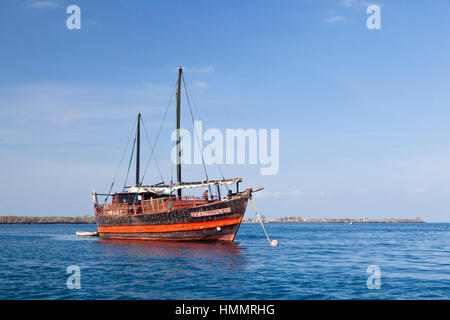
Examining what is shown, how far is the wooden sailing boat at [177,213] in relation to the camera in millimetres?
33781

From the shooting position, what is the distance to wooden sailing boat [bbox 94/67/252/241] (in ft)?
111

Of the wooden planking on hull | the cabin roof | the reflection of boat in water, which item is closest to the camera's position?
the reflection of boat in water

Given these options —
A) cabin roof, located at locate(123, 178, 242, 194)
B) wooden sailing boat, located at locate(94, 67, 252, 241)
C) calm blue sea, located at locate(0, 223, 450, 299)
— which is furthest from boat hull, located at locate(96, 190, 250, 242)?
calm blue sea, located at locate(0, 223, 450, 299)

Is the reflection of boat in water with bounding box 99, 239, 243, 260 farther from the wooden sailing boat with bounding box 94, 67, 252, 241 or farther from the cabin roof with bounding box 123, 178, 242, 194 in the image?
the cabin roof with bounding box 123, 178, 242, 194

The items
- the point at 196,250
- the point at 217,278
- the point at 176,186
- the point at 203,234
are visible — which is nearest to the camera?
the point at 217,278

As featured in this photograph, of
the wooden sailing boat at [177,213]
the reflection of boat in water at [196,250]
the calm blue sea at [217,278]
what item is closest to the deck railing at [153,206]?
the wooden sailing boat at [177,213]

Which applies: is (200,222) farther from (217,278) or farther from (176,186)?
(217,278)

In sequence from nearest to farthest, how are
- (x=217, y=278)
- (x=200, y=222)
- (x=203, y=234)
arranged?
(x=217, y=278) < (x=200, y=222) < (x=203, y=234)

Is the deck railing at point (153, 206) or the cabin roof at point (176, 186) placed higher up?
the cabin roof at point (176, 186)

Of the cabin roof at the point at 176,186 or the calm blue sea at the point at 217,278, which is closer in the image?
the calm blue sea at the point at 217,278

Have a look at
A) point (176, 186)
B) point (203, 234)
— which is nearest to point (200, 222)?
point (203, 234)

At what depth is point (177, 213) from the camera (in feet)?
113

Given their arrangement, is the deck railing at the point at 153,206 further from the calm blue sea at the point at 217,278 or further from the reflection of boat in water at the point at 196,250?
the calm blue sea at the point at 217,278

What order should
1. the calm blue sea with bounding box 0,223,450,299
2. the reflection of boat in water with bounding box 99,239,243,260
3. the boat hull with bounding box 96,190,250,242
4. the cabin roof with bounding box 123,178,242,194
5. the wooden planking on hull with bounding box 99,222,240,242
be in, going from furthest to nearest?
the cabin roof with bounding box 123,178,242,194, the wooden planking on hull with bounding box 99,222,240,242, the boat hull with bounding box 96,190,250,242, the reflection of boat in water with bounding box 99,239,243,260, the calm blue sea with bounding box 0,223,450,299
